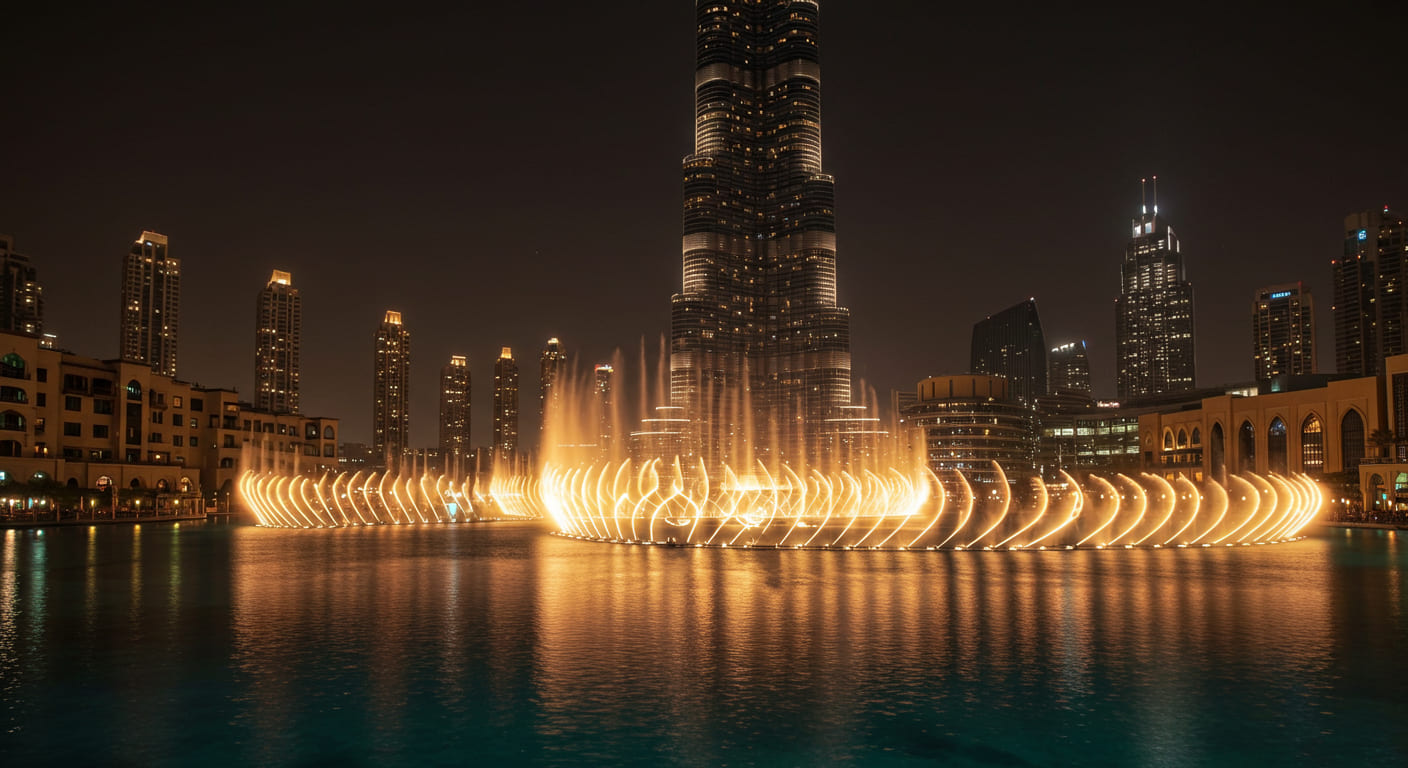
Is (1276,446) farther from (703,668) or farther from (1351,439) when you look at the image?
(703,668)

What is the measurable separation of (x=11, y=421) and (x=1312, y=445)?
436 feet

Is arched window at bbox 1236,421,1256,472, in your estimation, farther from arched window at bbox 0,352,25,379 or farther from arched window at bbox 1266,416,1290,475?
arched window at bbox 0,352,25,379

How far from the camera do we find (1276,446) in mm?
115000

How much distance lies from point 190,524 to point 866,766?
85116 mm

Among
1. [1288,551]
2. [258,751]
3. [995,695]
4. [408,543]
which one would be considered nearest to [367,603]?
[258,751]

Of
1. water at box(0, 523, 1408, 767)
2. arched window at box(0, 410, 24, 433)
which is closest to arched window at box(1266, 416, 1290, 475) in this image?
Answer: water at box(0, 523, 1408, 767)

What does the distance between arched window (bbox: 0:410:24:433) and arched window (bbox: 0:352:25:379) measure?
330cm

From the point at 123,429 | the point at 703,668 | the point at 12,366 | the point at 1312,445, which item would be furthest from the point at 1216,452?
the point at 12,366

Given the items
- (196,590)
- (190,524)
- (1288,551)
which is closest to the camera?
(196,590)

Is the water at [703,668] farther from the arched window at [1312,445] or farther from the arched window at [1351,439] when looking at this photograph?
the arched window at [1312,445]

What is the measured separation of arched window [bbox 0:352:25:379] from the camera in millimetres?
85500

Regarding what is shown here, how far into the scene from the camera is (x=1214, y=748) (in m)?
16.5

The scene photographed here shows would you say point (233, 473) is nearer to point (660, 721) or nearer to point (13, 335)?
point (13, 335)

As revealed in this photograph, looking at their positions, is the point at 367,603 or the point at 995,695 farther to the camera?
the point at 367,603
